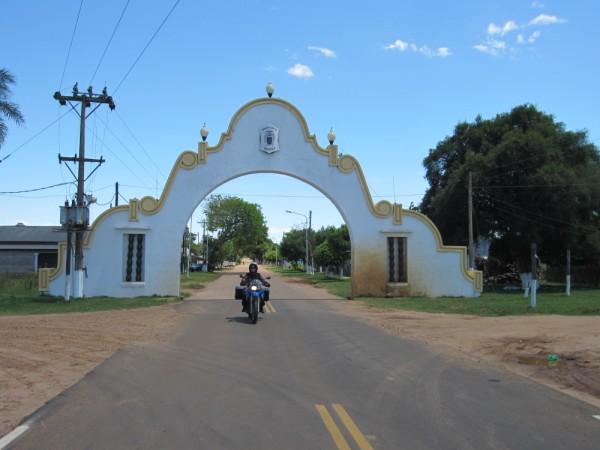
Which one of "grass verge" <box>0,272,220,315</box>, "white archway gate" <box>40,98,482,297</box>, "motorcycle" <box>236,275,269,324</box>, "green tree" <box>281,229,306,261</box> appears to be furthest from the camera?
"green tree" <box>281,229,306,261</box>

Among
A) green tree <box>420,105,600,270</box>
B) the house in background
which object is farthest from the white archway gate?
the house in background

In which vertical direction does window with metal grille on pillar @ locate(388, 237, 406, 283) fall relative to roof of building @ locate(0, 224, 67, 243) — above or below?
below

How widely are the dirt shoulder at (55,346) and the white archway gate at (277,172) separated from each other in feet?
19.6

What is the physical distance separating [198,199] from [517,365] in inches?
725

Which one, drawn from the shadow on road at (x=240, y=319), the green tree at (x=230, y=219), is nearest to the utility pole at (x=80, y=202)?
the shadow on road at (x=240, y=319)

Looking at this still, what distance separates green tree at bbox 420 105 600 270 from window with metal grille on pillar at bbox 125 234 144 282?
20.9 m

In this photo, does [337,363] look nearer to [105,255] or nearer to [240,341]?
[240,341]

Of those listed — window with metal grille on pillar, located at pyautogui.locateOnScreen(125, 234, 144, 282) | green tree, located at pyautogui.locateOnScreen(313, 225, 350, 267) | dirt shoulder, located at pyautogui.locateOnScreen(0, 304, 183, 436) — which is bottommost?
dirt shoulder, located at pyautogui.locateOnScreen(0, 304, 183, 436)

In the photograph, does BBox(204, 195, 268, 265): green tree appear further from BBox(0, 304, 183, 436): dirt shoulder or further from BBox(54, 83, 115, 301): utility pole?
BBox(0, 304, 183, 436): dirt shoulder

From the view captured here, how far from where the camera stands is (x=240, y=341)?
12773 millimetres

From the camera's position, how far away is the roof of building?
53.2 m

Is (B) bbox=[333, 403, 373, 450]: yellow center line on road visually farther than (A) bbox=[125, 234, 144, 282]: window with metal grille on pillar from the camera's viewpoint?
No

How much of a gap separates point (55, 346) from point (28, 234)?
1864 inches

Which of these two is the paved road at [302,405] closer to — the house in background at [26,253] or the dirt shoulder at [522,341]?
the dirt shoulder at [522,341]
